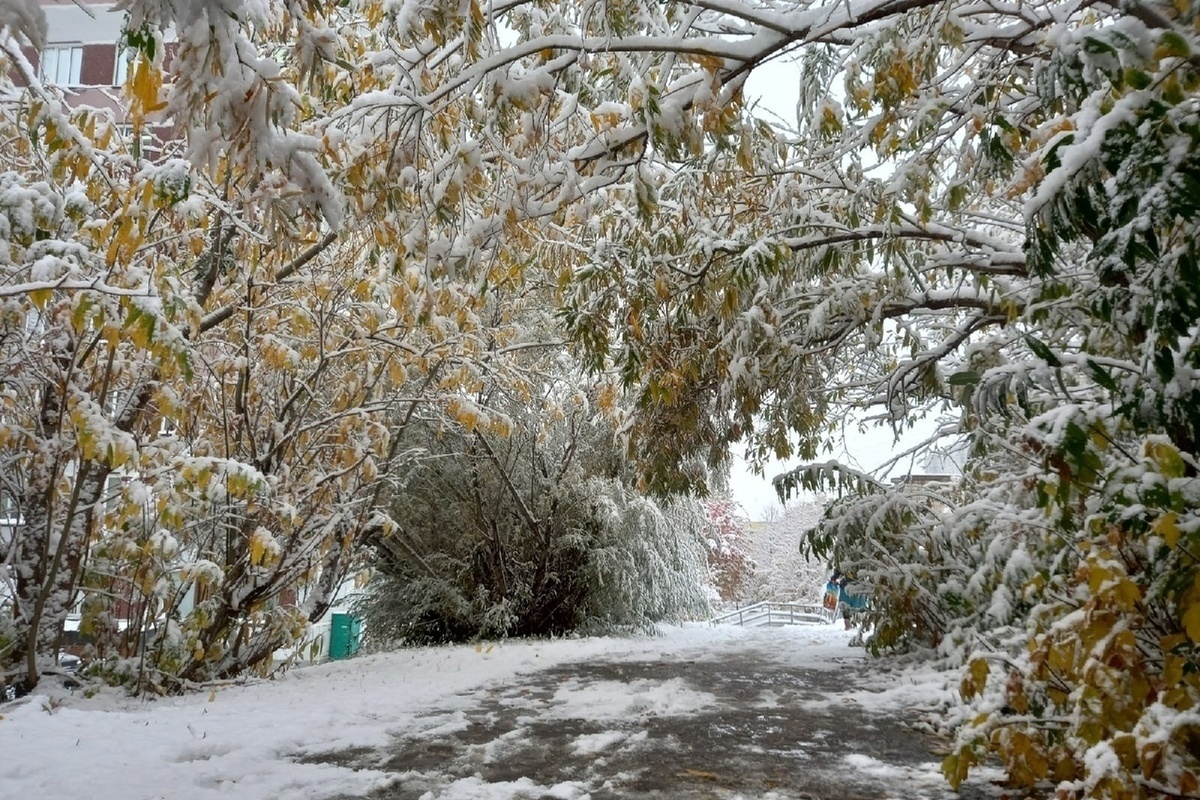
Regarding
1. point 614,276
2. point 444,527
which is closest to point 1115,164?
point 614,276

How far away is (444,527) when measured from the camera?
36.7 feet

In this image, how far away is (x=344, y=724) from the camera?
16.3 ft

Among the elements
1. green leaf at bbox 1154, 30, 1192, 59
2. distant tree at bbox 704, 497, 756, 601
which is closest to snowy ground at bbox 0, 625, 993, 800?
green leaf at bbox 1154, 30, 1192, 59

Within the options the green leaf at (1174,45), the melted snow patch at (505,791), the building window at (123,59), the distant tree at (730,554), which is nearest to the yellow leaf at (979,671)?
the melted snow patch at (505,791)

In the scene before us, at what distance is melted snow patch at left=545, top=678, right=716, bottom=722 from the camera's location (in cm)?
557

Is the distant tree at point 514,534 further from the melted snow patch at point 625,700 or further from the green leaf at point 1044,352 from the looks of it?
the green leaf at point 1044,352

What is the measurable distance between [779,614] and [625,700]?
16233 millimetres

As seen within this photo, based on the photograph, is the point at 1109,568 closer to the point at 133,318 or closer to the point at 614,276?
the point at 614,276

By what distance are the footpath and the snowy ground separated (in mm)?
27

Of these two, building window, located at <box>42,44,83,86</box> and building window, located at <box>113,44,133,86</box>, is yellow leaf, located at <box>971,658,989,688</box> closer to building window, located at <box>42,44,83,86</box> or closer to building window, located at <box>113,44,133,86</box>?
building window, located at <box>113,44,133,86</box>

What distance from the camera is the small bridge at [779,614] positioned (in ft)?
65.8

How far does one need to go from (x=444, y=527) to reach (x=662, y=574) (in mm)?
3235

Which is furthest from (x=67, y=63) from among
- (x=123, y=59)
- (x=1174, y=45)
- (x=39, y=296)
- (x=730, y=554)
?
(x=1174, y=45)

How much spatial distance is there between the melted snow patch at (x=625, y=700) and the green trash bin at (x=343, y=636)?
292 inches
